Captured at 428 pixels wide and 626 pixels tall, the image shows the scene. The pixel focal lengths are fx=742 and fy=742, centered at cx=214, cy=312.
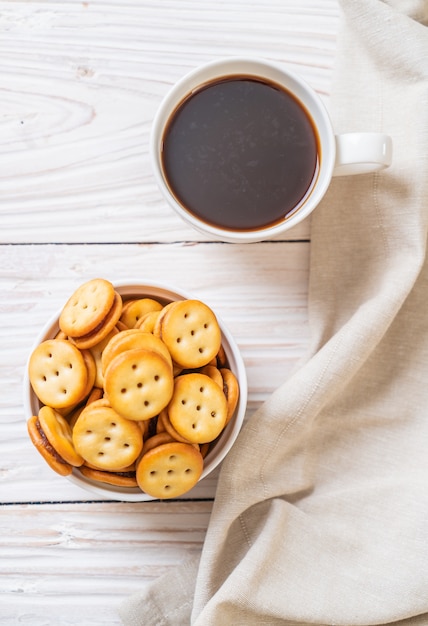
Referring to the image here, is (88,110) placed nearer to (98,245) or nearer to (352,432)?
(98,245)

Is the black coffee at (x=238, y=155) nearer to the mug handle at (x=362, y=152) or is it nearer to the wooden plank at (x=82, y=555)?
the mug handle at (x=362, y=152)

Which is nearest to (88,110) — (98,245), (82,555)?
(98,245)

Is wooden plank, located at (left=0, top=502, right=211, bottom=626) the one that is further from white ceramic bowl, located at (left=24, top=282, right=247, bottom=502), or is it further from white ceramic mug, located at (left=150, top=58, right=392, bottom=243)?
white ceramic mug, located at (left=150, top=58, right=392, bottom=243)

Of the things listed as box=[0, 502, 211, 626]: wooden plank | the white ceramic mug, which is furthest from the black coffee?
box=[0, 502, 211, 626]: wooden plank

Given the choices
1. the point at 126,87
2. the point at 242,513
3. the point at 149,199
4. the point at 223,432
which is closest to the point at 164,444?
the point at 223,432

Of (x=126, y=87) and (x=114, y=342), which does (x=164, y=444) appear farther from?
(x=126, y=87)

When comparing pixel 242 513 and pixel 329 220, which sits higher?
pixel 329 220
